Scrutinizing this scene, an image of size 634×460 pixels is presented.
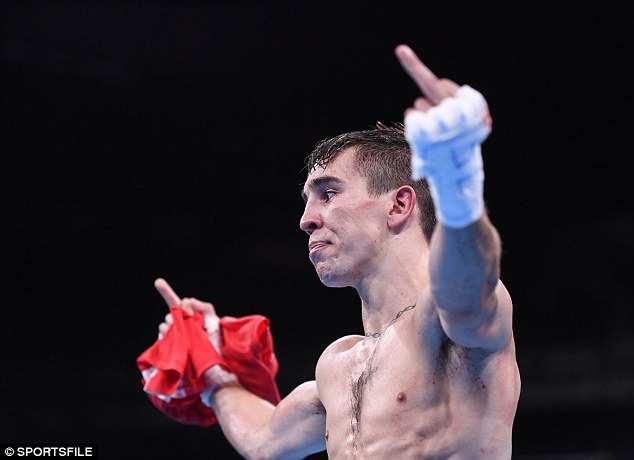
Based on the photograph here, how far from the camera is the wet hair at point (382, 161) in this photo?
1.47m

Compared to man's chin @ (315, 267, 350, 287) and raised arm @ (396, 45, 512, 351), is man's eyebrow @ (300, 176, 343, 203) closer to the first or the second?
man's chin @ (315, 267, 350, 287)

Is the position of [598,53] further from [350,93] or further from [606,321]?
[606,321]

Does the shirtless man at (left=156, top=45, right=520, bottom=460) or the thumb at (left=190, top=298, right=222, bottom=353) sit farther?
the thumb at (left=190, top=298, right=222, bottom=353)

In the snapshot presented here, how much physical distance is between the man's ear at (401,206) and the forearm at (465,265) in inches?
15.1

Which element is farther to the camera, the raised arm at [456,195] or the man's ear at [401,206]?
the man's ear at [401,206]

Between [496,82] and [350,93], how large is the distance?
69 cm

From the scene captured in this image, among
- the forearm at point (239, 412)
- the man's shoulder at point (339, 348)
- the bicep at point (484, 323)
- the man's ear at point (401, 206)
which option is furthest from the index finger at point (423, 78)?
the forearm at point (239, 412)

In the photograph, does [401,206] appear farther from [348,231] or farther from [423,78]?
[423,78]

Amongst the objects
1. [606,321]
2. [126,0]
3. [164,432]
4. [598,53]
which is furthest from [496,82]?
[164,432]

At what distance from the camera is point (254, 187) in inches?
174

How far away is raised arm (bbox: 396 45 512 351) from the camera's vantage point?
929 millimetres

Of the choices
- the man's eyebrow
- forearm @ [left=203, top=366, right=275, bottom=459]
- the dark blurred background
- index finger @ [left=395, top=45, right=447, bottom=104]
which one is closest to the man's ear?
the man's eyebrow

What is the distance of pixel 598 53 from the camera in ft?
12.1

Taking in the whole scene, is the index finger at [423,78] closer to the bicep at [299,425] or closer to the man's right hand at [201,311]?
the bicep at [299,425]
